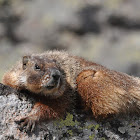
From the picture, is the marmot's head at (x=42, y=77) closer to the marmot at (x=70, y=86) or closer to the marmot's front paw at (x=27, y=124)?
the marmot at (x=70, y=86)

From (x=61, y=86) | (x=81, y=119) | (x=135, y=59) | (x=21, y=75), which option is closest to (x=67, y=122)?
(x=81, y=119)

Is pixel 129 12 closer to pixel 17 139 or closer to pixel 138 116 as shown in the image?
pixel 138 116

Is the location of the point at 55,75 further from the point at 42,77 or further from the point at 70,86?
the point at 70,86

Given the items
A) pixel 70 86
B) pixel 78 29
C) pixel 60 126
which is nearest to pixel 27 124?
pixel 60 126

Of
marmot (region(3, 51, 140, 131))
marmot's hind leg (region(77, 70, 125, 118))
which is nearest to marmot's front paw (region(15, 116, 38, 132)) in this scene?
marmot (region(3, 51, 140, 131))

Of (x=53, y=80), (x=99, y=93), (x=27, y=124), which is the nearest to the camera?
(x=27, y=124)

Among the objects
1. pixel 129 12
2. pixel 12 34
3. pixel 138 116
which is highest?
pixel 138 116

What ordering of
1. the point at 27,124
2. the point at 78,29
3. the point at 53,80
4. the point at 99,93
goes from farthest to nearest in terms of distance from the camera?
1. the point at 78,29
2. the point at 99,93
3. the point at 53,80
4. the point at 27,124

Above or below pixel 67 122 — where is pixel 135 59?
below
